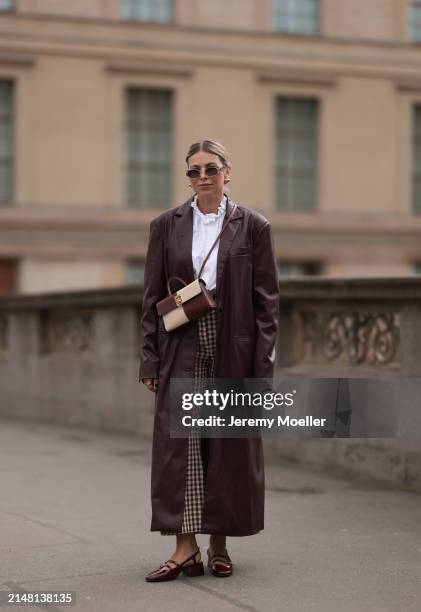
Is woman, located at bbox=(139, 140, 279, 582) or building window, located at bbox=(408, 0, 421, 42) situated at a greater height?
building window, located at bbox=(408, 0, 421, 42)

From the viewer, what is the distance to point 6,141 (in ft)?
103

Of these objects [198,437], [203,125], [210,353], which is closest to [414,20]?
[203,125]

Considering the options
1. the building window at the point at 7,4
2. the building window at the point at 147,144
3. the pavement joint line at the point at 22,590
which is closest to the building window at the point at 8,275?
the building window at the point at 147,144

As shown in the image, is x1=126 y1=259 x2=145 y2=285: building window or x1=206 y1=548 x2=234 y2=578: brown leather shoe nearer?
x1=206 y1=548 x2=234 y2=578: brown leather shoe

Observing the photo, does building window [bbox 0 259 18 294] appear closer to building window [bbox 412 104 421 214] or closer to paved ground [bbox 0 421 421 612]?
building window [bbox 412 104 421 214]

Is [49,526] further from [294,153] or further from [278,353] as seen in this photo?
[294,153]

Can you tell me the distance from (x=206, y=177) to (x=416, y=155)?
29.4 m

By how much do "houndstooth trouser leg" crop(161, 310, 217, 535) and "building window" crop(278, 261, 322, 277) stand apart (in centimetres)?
2711

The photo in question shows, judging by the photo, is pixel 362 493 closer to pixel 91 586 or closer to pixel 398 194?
pixel 91 586

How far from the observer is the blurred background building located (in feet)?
102

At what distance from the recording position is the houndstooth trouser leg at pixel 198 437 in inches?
239

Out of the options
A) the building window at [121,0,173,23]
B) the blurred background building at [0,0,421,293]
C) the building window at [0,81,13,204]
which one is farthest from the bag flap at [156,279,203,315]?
the building window at [121,0,173,23]

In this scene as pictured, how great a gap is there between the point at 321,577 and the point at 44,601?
1242mm

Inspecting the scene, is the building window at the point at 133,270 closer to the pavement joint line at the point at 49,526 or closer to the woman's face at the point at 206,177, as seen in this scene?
the pavement joint line at the point at 49,526
